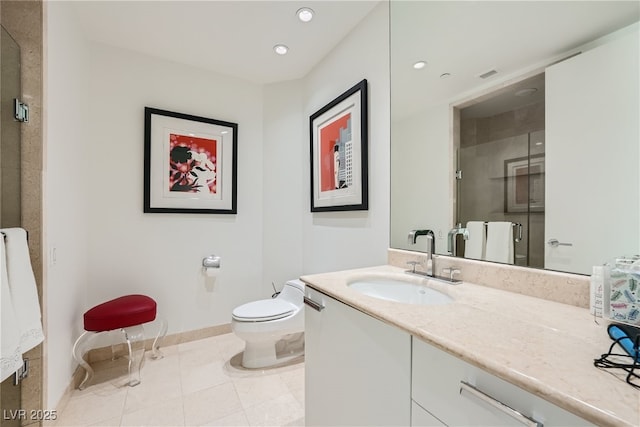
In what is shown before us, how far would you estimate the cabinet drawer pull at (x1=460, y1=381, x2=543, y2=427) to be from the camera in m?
0.50

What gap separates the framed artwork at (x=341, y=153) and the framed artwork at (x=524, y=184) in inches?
32.1

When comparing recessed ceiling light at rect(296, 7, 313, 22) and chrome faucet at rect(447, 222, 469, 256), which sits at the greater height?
recessed ceiling light at rect(296, 7, 313, 22)

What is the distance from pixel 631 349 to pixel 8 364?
194cm

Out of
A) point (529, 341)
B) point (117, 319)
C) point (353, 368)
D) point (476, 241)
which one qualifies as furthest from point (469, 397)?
point (117, 319)

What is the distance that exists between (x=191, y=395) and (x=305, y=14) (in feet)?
8.41

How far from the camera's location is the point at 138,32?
1.95m

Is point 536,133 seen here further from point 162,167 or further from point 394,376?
point 162,167

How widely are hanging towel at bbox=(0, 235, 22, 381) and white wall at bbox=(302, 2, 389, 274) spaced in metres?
1.68

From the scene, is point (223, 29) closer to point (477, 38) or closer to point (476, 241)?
point (477, 38)

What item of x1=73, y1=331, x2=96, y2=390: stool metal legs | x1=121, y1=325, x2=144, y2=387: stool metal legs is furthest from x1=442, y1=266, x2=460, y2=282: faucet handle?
x1=73, y1=331, x2=96, y2=390: stool metal legs

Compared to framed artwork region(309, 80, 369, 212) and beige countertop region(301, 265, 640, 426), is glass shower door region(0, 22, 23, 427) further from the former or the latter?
framed artwork region(309, 80, 369, 212)

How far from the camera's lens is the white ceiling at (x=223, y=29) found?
1703 mm

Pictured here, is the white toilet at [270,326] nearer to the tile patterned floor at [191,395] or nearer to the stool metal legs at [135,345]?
the tile patterned floor at [191,395]

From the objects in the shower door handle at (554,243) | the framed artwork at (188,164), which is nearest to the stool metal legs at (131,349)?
the framed artwork at (188,164)
